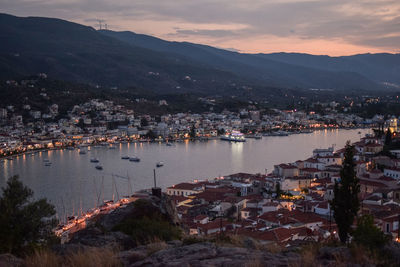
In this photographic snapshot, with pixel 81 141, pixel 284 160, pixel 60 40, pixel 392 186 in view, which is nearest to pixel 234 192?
pixel 392 186

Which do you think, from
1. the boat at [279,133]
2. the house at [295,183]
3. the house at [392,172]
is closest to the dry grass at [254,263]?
the house at [295,183]

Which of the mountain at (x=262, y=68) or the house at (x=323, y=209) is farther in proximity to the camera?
the mountain at (x=262, y=68)

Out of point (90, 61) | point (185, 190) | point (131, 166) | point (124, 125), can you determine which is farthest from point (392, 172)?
point (90, 61)

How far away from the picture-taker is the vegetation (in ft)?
10.7

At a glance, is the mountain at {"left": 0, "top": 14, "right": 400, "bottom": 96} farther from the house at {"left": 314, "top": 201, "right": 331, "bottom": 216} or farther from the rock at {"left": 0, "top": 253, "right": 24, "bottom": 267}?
the rock at {"left": 0, "top": 253, "right": 24, "bottom": 267}

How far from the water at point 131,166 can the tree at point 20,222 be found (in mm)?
7673

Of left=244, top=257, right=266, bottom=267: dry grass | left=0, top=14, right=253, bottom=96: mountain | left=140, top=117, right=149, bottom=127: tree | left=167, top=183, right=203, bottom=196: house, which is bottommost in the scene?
left=167, top=183, right=203, bottom=196: house

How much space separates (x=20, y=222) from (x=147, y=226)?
1340mm

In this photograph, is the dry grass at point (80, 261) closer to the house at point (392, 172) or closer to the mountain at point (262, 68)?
the house at point (392, 172)

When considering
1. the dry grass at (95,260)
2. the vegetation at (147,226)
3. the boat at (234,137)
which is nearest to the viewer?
the dry grass at (95,260)

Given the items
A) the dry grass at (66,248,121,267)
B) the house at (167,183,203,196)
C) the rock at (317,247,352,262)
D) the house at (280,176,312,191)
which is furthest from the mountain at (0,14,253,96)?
the rock at (317,247,352,262)

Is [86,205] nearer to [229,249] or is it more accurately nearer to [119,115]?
[229,249]

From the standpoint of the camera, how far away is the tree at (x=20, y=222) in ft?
12.2

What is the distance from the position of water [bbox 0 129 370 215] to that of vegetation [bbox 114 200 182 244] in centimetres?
843
